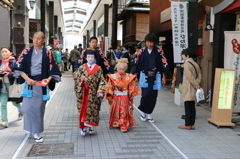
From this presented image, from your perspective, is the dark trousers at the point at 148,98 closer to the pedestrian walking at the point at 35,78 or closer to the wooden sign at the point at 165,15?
the pedestrian walking at the point at 35,78

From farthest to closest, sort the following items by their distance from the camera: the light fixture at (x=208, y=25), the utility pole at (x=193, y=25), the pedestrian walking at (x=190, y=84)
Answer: the light fixture at (x=208, y=25) < the utility pole at (x=193, y=25) < the pedestrian walking at (x=190, y=84)

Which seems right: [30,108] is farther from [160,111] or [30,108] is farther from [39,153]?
[160,111]

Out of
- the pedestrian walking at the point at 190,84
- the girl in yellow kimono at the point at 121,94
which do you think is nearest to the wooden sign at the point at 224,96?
the pedestrian walking at the point at 190,84

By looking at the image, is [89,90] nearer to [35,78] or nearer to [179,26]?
[35,78]

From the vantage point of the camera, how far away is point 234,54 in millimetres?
6262

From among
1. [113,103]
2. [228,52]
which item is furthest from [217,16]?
[113,103]

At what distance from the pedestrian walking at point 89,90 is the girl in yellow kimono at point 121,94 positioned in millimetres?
431

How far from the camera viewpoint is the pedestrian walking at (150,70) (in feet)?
20.2

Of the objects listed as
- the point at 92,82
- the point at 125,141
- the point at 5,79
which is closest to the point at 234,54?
the point at 125,141

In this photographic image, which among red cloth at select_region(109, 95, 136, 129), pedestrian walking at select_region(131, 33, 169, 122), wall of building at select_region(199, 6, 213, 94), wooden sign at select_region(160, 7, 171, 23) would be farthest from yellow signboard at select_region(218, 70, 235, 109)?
wooden sign at select_region(160, 7, 171, 23)

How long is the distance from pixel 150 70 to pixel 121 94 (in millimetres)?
1089

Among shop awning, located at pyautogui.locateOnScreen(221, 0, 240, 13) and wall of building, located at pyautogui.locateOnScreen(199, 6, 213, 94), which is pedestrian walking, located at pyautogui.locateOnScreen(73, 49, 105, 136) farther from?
wall of building, located at pyautogui.locateOnScreen(199, 6, 213, 94)

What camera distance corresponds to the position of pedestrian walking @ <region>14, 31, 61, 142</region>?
459 centimetres

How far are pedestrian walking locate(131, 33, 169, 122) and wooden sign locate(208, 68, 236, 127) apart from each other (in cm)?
120
